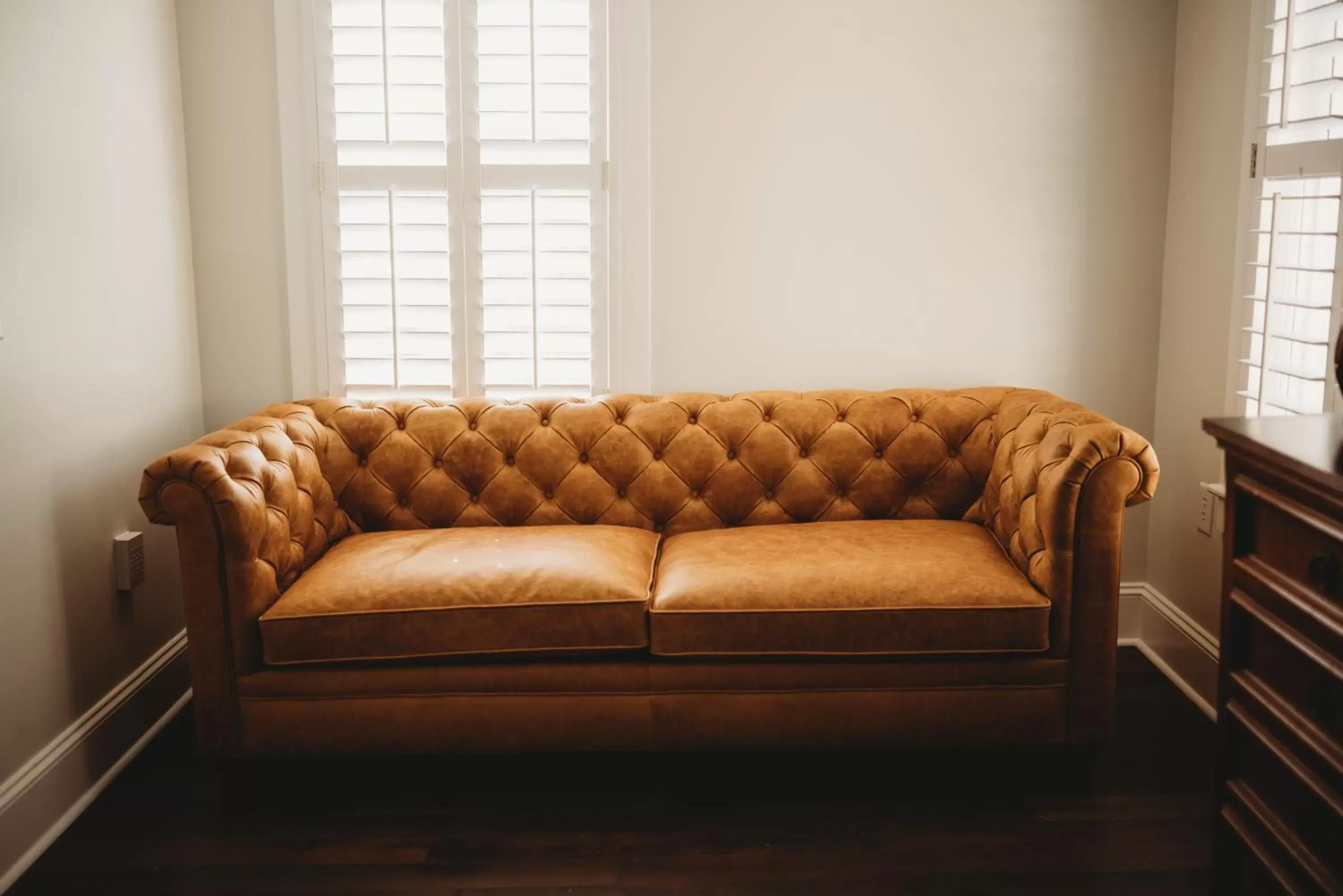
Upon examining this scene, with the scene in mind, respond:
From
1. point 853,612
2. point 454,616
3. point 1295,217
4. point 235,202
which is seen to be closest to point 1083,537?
point 853,612

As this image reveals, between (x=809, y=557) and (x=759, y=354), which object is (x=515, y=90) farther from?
(x=809, y=557)

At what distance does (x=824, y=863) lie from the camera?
218 centimetres

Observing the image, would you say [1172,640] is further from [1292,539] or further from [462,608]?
[462,608]

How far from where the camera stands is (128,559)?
267 centimetres

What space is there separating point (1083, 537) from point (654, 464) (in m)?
1.09

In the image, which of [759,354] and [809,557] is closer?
[809,557]

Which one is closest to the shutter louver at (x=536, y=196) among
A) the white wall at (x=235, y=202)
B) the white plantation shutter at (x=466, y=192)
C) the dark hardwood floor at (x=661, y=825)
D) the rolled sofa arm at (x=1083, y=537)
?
the white plantation shutter at (x=466, y=192)

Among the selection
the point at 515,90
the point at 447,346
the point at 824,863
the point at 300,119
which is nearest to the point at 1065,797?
the point at 824,863

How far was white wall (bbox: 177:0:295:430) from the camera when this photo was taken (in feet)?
9.90

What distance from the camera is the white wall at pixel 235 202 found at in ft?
9.90

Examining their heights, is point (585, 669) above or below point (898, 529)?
below

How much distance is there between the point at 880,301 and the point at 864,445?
48 centimetres

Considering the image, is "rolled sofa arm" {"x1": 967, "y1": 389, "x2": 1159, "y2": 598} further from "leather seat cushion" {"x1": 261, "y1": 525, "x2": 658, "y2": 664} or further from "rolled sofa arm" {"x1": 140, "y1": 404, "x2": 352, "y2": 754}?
"rolled sofa arm" {"x1": 140, "y1": 404, "x2": 352, "y2": 754}

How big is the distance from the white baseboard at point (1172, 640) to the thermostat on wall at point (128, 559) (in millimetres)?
2411
